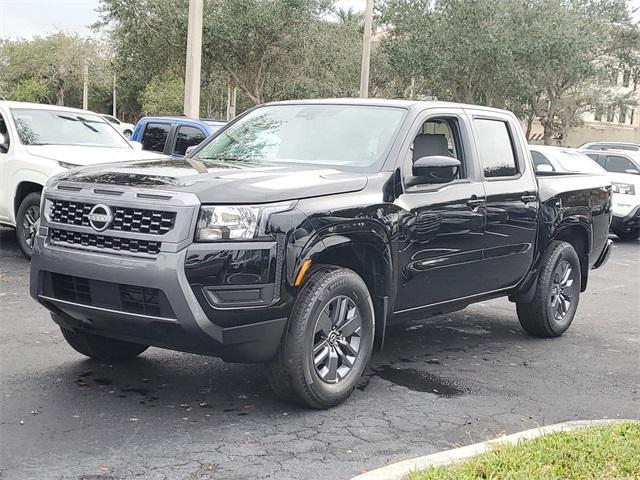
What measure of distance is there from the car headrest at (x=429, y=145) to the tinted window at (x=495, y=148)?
449 mm

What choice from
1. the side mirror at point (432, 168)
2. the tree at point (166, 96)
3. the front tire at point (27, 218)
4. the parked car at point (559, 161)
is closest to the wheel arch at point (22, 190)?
the front tire at point (27, 218)

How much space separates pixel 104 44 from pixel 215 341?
6604 cm

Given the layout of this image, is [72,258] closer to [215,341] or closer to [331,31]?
[215,341]

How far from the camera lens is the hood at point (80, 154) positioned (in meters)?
9.52

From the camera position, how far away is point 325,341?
4906 mm

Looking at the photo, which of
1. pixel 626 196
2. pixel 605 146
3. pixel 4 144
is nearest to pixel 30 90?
pixel 605 146

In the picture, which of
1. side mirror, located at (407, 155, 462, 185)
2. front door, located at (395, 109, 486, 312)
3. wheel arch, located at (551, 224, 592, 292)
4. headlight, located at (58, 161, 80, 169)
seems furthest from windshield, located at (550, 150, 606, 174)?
side mirror, located at (407, 155, 462, 185)

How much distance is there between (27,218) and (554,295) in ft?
19.8

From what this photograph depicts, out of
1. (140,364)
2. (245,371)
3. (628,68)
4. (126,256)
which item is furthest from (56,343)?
(628,68)

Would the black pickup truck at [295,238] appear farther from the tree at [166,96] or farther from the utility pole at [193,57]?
the tree at [166,96]

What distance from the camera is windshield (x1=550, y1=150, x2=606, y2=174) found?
14.4 m

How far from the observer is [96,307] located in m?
4.54

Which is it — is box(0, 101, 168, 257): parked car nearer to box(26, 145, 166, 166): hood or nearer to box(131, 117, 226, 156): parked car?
box(26, 145, 166, 166): hood

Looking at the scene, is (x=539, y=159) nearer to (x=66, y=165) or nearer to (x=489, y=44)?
(x=66, y=165)
